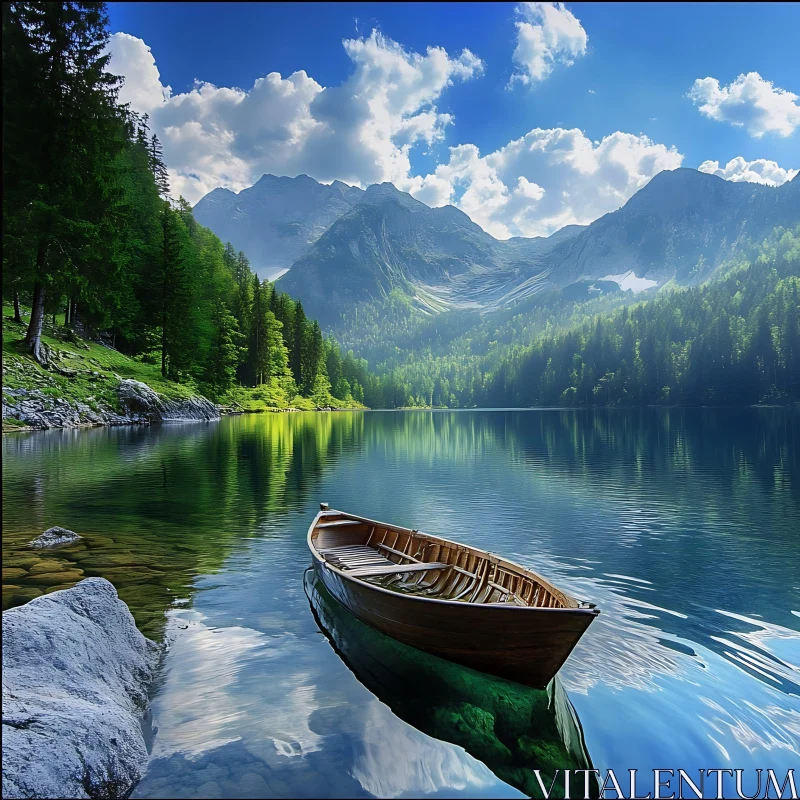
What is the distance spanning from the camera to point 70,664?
24.8ft

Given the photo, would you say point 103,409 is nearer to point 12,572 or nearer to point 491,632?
point 12,572

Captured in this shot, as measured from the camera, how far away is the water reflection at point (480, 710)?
7.31m

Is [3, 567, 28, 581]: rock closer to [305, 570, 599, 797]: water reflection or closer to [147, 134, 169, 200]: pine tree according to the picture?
[305, 570, 599, 797]: water reflection

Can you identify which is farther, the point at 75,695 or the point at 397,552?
the point at 397,552

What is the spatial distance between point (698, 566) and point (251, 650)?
11.9m

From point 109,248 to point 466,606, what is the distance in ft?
124

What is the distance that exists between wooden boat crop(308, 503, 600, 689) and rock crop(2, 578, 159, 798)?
387 centimetres

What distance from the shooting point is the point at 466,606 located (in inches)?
326

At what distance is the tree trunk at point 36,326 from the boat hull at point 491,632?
35.6 m

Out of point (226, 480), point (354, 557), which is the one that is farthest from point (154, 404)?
point (354, 557)

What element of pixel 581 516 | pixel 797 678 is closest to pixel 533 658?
pixel 797 678

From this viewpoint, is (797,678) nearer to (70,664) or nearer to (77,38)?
(70,664)

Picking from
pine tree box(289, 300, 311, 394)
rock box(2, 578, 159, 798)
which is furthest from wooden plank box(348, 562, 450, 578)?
pine tree box(289, 300, 311, 394)

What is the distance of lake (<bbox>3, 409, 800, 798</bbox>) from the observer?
734 centimetres
